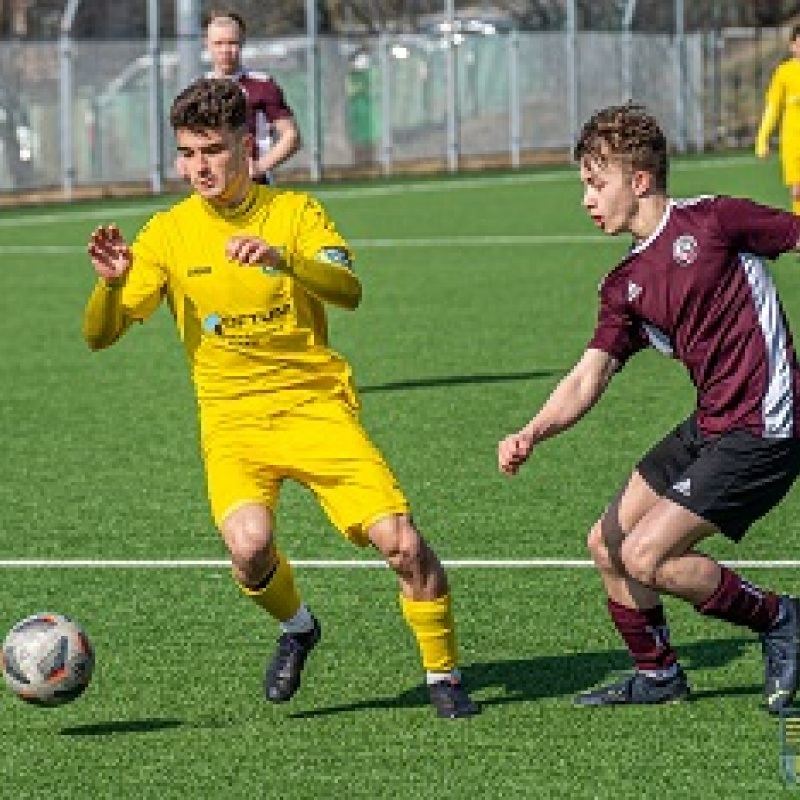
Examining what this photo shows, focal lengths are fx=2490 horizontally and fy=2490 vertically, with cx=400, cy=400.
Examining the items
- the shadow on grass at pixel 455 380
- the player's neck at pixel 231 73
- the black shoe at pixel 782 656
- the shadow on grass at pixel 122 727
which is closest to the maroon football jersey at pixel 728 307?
the black shoe at pixel 782 656

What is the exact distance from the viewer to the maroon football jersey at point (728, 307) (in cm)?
684

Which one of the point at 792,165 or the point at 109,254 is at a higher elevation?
the point at 109,254

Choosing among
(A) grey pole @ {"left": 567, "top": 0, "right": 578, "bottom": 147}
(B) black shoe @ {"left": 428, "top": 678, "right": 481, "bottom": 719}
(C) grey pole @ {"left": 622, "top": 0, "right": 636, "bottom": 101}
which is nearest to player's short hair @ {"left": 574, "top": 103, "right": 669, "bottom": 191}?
(B) black shoe @ {"left": 428, "top": 678, "right": 481, "bottom": 719}

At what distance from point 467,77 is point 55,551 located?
32.5 meters

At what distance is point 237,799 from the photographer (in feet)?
20.4

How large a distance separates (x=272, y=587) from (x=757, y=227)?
179cm

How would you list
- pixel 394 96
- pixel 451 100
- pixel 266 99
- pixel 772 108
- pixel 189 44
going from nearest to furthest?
1. pixel 266 99
2. pixel 772 108
3. pixel 189 44
4. pixel 451 100
5. pixel 394 96

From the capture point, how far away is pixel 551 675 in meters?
7.55

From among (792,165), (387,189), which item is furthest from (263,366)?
(387,189)

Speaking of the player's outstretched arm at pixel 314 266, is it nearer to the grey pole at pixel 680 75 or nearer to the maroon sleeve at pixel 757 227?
the maroon sleeve at pixel 757 227

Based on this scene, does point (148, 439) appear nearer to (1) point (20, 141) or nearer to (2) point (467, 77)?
(1) point (20, 141)

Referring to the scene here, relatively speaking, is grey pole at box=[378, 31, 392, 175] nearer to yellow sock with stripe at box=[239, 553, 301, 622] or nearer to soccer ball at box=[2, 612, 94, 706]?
yellow sock with stripe at box=[239, 553, 301, 622]

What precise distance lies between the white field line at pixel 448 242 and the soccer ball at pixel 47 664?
18.3 metres

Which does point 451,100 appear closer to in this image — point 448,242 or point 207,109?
point 448,242
